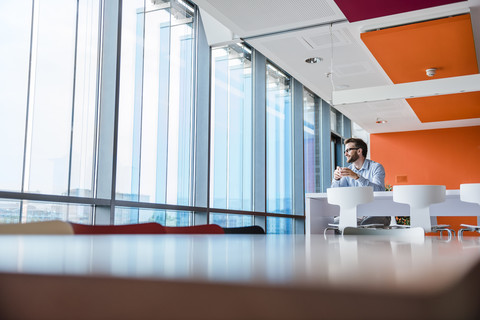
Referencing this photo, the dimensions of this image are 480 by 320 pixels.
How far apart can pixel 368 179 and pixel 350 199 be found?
1.17m

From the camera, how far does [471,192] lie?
4.77 metres

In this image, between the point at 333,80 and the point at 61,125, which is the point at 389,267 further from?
the point at 333,80

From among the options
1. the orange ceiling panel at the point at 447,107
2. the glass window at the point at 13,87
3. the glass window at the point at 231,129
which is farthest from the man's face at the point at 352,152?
the glass window at the point at 13,87

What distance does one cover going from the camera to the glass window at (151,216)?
4855mm

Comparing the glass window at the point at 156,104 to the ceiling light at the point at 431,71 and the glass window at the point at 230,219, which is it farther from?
the ceiling light at the point at 431,71

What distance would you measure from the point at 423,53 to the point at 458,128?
521cm

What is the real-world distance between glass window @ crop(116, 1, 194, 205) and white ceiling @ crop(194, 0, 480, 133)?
0.80 m

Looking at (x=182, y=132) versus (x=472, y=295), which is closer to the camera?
(x=472, y=295)

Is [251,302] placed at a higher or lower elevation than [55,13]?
lower

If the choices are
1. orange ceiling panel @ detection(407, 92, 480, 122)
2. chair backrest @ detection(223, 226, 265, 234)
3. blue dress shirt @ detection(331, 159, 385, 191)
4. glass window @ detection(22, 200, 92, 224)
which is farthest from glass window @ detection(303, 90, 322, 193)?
chair backrest @ detection(223, 226, 265, 234)

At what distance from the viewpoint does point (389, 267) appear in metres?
0.34

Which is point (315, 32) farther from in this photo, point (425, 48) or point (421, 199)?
point (421, 199)

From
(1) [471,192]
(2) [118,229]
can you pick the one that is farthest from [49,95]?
(1) [471,192]

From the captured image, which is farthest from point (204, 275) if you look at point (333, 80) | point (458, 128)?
point (458, 128)
